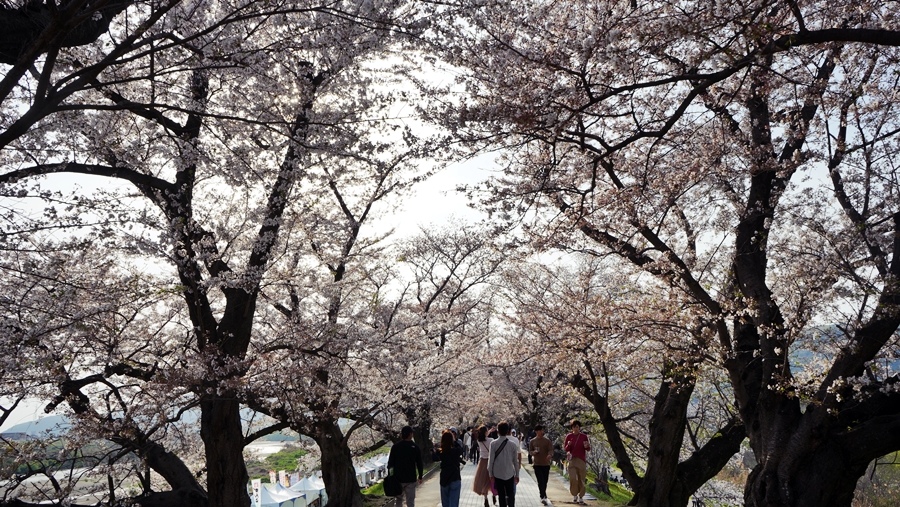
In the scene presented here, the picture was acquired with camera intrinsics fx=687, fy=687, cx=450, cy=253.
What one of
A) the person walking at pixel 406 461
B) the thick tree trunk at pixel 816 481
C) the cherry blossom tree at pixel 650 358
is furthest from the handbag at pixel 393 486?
the thick tree trunk at pixel 816 481

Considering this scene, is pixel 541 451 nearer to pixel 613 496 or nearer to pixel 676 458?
pixel 676 458

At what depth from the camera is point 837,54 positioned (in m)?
6.95

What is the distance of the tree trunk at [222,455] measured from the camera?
8242mm

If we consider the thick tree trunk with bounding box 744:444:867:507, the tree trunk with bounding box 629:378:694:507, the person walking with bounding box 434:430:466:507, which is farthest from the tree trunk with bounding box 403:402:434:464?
the thick tree trunk with bounding box 744:444:867:507

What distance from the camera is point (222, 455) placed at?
27.3 feet

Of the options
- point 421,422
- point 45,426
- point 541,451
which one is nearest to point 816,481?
point 541,451

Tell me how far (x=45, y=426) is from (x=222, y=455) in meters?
1.95

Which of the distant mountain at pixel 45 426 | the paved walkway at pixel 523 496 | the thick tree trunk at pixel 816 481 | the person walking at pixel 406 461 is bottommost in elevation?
the paved walkway at pixel 523 496

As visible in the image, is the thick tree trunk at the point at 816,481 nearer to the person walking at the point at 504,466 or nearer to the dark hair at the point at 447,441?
the person walking at the point at 504,466

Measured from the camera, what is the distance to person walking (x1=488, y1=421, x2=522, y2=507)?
944 cm

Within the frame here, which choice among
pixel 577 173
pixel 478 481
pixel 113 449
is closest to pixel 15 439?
pixel 113 449

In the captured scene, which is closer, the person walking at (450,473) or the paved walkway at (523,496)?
the person walking at (450,473)

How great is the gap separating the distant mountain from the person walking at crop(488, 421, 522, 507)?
17.1 ft

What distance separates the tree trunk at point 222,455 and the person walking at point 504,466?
3274 mm
